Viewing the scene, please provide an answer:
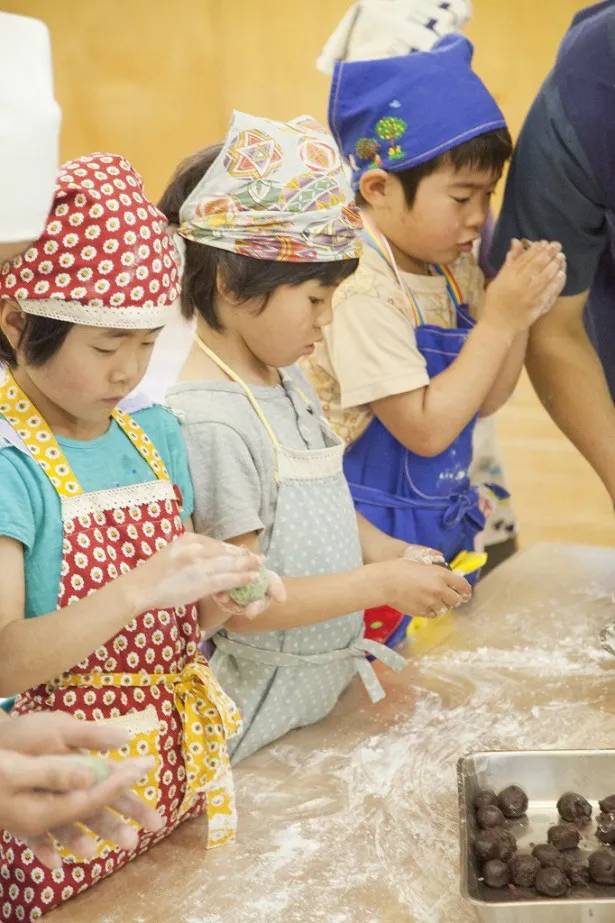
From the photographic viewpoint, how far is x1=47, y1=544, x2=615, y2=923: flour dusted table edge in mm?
1197

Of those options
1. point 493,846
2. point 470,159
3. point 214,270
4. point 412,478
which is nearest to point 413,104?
point 470,159

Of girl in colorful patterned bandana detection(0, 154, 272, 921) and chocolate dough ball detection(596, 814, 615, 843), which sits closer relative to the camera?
girl in colorful patterned bandana detection(0, 154, 272, 921)

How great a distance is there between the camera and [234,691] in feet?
5.08

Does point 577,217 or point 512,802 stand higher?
point 577,217

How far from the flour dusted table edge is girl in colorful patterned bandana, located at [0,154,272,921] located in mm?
68

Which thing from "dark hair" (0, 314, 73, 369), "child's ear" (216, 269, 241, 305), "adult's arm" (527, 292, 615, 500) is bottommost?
"adult's arm" (527, 292, 615, 500)

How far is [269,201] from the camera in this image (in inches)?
56.5

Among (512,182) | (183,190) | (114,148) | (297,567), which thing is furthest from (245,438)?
(114,148)

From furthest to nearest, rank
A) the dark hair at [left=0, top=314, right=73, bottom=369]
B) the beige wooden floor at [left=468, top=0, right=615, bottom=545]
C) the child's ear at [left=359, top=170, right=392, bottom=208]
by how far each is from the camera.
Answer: the beige wooden floor at [left=468, top=0, right=615, bottom=545] → the child's ear at [left=359, top=170, right=392, bottom=208] → the dark hair at [left=0, top=314, right=73, bottom=369]

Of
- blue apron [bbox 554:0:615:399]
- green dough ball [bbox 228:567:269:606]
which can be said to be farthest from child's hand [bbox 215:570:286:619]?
blue apron [bbox 554:0:615:399]

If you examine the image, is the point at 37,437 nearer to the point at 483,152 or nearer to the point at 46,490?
the point at 46,490

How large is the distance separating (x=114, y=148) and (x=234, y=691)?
5.02 metres

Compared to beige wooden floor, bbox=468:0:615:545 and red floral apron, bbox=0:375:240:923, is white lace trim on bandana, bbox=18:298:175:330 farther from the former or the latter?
beige wooden floor, bbox=468:0:615:545

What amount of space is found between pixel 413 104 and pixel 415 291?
1.05 ft
